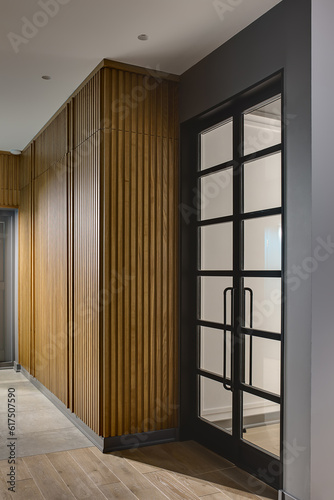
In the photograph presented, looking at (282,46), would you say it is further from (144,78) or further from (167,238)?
(167,238)

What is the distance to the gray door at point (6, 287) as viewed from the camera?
698 centimetres

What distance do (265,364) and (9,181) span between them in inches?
187

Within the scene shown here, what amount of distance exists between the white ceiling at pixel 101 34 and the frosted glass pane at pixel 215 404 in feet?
8.19

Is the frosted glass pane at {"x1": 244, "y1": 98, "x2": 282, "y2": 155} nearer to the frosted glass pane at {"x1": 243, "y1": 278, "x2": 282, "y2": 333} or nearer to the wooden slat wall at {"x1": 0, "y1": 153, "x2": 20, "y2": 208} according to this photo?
the frosted glass pane at {"x1": 243, "y1": 278, "x2": 282, "y2": 333}

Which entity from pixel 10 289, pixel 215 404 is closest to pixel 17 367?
pixel 10 289

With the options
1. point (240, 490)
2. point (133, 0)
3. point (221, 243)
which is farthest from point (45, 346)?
point (133, 0)

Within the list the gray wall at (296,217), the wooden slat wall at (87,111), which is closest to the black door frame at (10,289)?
the wooden slat wall at (87,111)

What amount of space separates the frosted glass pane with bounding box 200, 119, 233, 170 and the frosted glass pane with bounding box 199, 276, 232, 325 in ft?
2.95

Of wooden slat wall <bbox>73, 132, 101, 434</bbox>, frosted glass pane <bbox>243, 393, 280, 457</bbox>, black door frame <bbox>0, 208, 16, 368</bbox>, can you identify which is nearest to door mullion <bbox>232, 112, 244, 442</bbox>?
frosted glass pane <bbox>243, 393, 280, 457</bbox>

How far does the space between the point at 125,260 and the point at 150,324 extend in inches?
21.9

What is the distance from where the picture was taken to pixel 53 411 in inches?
A: 194

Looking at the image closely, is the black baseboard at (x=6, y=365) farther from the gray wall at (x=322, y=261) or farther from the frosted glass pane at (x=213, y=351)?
the gray wall at (x=322, y=261)

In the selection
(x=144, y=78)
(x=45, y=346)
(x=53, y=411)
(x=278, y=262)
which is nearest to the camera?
(x=278, y=262)

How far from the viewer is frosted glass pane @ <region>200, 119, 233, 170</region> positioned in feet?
12.4
